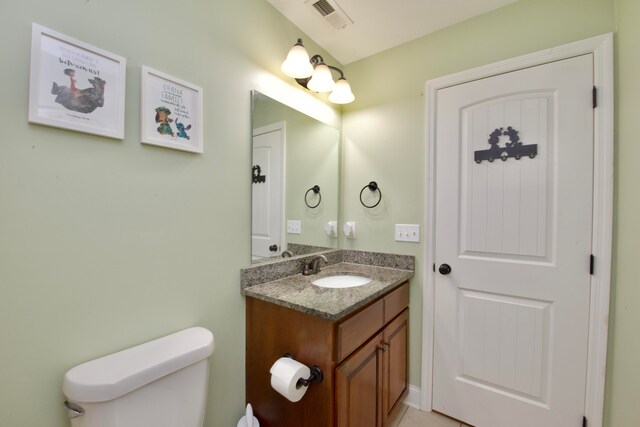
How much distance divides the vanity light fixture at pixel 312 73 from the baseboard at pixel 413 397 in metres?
2.00

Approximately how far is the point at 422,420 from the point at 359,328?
968mm

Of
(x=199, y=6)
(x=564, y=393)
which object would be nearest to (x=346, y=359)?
(x=564, y=393)

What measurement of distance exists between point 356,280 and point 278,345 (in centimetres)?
65

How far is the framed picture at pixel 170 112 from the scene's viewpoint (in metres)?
1.03

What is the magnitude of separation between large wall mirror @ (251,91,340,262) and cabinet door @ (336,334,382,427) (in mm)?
699

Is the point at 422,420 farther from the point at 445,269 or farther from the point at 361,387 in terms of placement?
the point at 445,269

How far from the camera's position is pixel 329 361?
3.58 feet

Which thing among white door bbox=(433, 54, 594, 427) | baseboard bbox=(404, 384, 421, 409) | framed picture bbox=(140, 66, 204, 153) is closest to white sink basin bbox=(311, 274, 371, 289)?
white door bbox=(433, 54, 594, 427)

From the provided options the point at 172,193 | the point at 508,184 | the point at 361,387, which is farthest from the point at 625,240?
the point at 172,193

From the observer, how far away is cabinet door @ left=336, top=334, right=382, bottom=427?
1.14 metres

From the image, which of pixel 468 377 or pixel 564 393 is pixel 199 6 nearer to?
pixel 468 377

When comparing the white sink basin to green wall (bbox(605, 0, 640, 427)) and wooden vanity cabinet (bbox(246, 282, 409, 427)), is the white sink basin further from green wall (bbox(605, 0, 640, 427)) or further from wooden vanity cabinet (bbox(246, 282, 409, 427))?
green wall (bbox(605, 0, 640, 427))

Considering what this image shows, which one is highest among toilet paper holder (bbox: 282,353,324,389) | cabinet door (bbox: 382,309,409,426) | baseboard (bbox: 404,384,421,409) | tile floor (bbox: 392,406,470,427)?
toilet paper holder (bbox: 282,353,324,389)

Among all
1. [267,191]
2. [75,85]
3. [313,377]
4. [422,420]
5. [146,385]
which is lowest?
[422,420]
